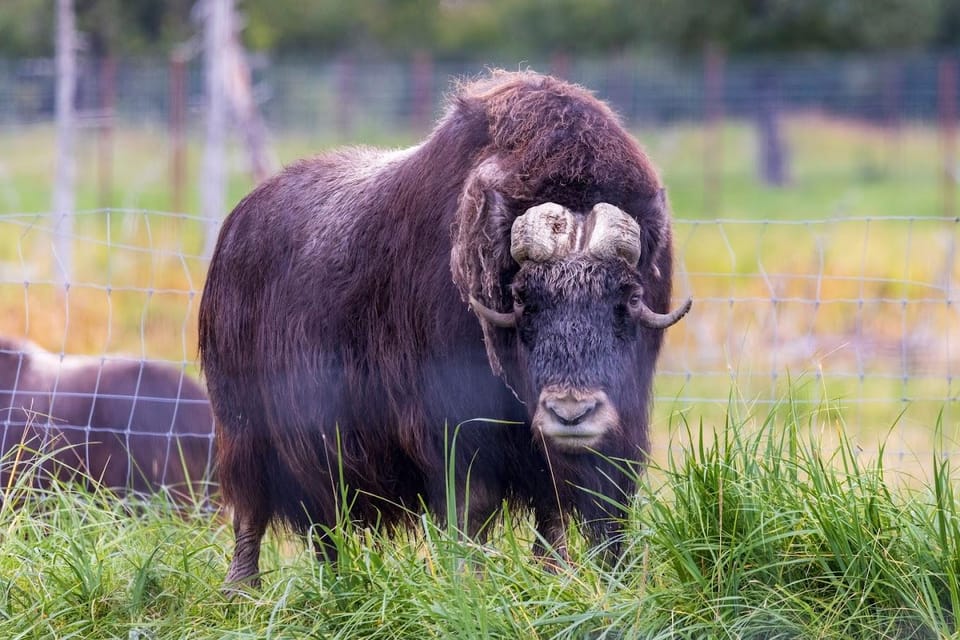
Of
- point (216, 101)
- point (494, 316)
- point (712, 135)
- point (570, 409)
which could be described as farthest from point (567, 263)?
point (712, 135)

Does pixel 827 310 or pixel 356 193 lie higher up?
pixel 356 193

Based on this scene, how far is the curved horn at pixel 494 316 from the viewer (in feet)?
9.78

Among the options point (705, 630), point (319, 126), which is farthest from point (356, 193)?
point (319, 126)

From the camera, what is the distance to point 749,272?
409 inches

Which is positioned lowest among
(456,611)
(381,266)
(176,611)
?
(176,611)

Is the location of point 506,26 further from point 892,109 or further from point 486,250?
point 486,250

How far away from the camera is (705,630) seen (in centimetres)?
266

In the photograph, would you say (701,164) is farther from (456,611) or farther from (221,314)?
(456,611)

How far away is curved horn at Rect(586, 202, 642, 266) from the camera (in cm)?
297

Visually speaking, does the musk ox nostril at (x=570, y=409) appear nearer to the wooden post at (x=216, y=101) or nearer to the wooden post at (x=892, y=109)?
the wooden post at (x=216, y=101)

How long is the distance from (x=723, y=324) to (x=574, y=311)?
568 centimetres

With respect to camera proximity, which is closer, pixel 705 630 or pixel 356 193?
pixel 705 630

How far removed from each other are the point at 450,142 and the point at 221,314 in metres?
1.10

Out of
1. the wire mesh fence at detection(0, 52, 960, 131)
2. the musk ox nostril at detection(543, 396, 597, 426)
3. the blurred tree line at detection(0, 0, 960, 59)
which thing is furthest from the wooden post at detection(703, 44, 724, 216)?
the musk ox nostril at detection(543, 396, 597, 426)
